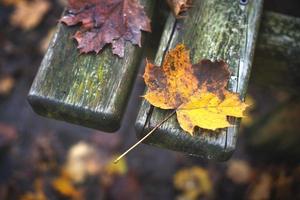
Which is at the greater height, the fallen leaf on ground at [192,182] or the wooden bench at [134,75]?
the wooden bench at [134,75]

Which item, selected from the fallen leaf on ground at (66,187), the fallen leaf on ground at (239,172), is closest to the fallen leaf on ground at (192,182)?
the fallen leaf on ground at (239,172)

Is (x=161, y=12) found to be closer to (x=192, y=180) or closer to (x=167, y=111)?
(x=167, y=111)

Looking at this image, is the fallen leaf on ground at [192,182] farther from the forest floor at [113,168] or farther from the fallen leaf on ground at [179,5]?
the fallen leaf on ground at [179,5]

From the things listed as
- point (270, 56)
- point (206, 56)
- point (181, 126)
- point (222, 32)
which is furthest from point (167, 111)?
point (270, 56)

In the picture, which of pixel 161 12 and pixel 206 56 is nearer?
pixel 206 56

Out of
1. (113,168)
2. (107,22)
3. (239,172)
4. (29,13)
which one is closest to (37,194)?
(113,168)
